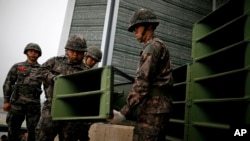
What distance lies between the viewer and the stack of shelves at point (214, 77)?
2.50 meters

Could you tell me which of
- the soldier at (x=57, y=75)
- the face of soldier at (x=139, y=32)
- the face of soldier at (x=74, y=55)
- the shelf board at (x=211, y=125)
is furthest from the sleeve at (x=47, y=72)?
the shelf board at (x=211, y=125)

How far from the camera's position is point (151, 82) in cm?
209

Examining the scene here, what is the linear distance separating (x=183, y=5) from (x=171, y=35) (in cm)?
104

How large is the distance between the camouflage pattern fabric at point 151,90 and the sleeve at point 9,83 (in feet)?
10.6

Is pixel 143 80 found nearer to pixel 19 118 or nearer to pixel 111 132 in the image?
pixel 111 132

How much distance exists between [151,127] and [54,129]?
4.67ft

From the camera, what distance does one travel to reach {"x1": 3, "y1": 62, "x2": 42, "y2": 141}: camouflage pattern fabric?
13.8 ft

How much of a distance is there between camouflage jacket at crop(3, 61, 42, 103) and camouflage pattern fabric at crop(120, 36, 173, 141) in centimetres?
292

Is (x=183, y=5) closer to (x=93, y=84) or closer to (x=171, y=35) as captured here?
(x=171, y=35)

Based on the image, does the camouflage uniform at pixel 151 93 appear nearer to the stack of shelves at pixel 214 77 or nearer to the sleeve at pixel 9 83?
the stack of shelves at pixel 214 77

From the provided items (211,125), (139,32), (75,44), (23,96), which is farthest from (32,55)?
(211,125)

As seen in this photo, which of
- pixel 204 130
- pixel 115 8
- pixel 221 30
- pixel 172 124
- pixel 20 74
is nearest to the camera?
pixel 221 30

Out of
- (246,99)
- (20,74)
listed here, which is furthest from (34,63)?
(246,99)

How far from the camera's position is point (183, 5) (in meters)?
6.21
